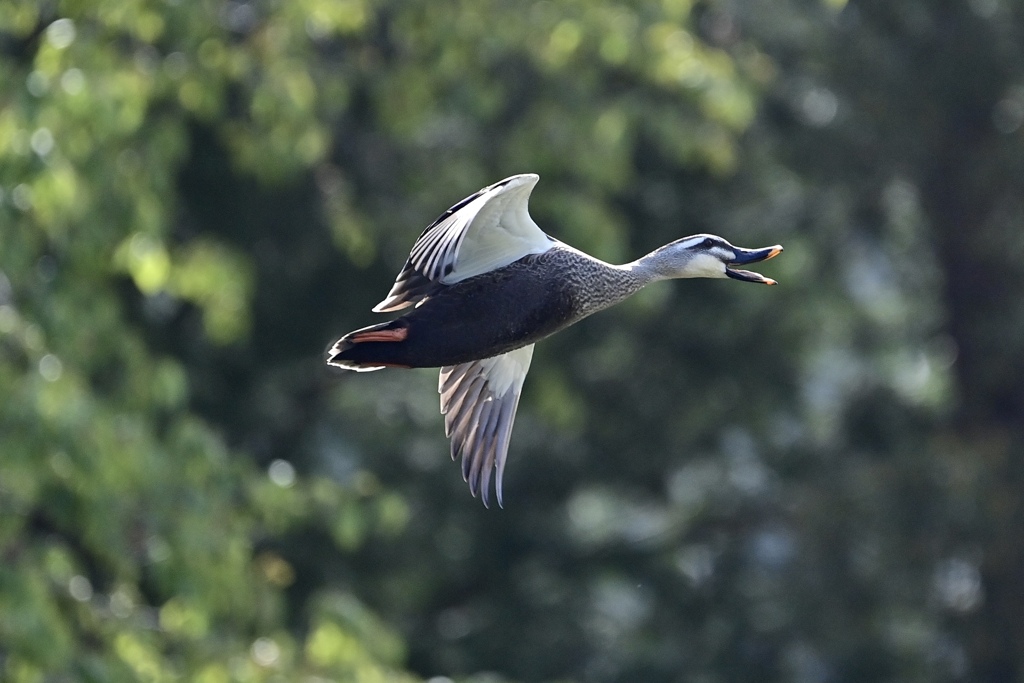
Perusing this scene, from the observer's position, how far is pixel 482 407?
5.56 metres

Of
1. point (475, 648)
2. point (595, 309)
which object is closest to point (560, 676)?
point (475, 648)

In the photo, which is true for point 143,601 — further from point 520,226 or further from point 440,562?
point 520,226

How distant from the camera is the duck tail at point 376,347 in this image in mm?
4461

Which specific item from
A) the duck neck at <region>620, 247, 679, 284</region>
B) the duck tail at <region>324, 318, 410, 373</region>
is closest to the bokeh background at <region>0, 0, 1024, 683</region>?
the duck tail at <region>324, 318, 410, 373</region>

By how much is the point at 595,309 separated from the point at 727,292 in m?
7.47

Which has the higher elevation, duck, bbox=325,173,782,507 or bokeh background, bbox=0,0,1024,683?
duck, bbox=325,173,782,507

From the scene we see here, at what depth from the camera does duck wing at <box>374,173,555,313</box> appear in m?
4.49

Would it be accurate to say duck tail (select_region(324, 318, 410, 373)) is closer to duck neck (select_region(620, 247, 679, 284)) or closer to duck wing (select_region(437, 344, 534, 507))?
duck neck (select_region(620, 247, 679, 284))

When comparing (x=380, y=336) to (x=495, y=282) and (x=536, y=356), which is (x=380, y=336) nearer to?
(x=495, y=282)

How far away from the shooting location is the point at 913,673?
1318 cm

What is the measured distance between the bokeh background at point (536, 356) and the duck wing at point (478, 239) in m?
2.35

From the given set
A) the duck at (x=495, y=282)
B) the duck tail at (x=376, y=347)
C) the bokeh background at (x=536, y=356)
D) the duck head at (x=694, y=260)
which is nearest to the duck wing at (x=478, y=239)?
the duck at (x=495, y=282)

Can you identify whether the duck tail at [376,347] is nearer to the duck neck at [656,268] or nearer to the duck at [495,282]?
the duck at [495,282]

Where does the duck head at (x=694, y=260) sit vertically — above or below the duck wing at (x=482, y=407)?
above
